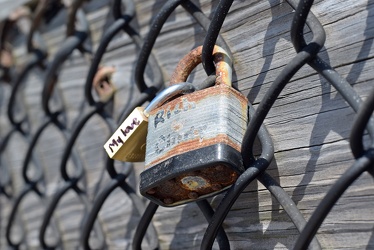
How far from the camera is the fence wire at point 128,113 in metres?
0.92

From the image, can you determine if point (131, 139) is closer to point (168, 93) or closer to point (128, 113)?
point (168, 93)

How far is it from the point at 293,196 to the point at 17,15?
3.52ft

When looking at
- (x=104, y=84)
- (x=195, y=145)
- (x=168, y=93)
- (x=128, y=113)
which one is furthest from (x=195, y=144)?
(x=104, y=84)

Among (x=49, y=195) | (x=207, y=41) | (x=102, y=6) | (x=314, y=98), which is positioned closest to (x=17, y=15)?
(x=102, y=6)

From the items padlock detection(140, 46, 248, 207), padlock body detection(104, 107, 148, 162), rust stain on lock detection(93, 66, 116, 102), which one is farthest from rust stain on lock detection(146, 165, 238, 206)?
rust stain on lock detection(93, 66, 116, 102)

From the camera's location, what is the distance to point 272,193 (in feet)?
3.37

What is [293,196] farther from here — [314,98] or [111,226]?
[111,226]

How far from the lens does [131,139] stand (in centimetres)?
110

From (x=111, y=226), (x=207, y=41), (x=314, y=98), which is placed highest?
(x=207, y=41)

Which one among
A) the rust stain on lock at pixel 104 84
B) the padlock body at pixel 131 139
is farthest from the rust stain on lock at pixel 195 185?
the rust stain on lock at pixel 104 84

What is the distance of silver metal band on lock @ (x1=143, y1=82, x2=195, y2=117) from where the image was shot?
1.07 m

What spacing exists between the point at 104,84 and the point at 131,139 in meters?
0.46

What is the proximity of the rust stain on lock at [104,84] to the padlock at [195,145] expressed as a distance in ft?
1.55

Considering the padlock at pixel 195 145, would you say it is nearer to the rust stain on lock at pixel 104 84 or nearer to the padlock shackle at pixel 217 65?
the padlock shackle at pixel 217 65
